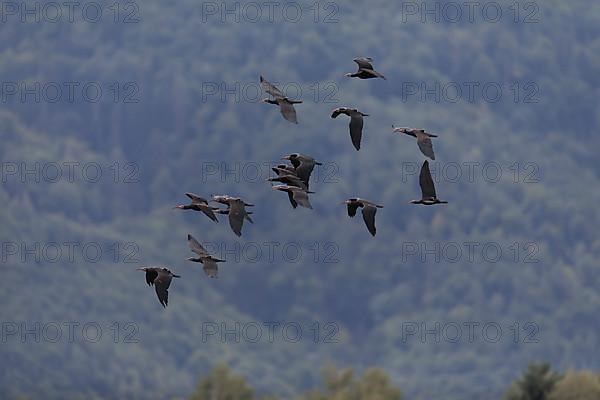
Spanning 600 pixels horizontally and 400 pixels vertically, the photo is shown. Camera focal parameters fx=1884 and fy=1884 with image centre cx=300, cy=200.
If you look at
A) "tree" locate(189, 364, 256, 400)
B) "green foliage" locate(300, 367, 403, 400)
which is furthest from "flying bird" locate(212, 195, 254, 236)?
"tree" locate(189, 364, 256, 400)

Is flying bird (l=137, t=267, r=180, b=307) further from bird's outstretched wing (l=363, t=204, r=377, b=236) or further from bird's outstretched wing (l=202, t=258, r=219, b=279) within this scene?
bird's outstretched wing (l=363, t=204, r=377, b=236)

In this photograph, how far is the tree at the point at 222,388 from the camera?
8194 cm

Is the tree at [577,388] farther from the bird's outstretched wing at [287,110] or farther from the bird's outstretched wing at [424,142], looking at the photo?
the bird's outstretched wing at [287,110]

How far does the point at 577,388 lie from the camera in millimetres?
76812

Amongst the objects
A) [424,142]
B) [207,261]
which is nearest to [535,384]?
[424,142]

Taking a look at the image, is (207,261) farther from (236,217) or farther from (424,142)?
(424,142)

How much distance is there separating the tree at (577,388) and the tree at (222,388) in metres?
14.0

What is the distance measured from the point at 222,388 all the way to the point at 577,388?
52.2ft

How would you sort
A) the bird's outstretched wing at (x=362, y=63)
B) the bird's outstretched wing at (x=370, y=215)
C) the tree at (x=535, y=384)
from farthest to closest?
the tree at (x=535, y=384) → the bird's outstretched wing at (x=362, y=63) → the bird's outstretched wing at (x=370, y=215)

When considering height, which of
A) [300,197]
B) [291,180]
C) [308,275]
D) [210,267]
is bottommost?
[210,267]

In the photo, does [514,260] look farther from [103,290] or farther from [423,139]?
[423,139]

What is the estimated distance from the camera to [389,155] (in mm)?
194625

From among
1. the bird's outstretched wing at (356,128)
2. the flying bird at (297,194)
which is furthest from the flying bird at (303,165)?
the bird's outstretched wing at (356,128)

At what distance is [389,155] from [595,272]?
80.1 ft
